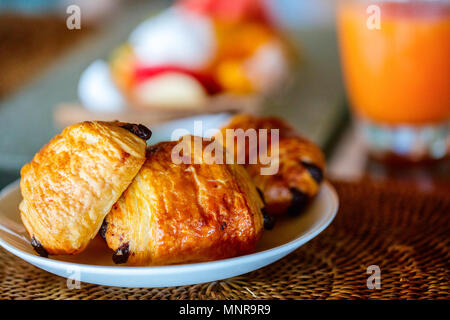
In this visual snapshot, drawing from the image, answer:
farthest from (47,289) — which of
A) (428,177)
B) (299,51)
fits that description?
(299,51)

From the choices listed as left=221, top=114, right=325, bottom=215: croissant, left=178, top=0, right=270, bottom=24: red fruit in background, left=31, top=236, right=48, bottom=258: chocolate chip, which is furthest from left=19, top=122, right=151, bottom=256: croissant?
left=178, top=0, right=270, bottom=24: red fruit in background

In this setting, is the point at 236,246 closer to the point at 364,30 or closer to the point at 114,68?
the point at 364,30

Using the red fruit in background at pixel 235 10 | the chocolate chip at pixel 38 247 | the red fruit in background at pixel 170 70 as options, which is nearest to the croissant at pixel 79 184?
the chocolate chip at pixel 38 247

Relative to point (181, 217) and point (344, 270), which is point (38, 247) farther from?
point (344, 270)

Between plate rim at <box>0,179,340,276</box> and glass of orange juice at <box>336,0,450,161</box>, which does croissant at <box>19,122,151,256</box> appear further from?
glass of orange juice at <box>336,0,450,161</box>

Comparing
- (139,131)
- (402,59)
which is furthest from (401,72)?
(139,131)

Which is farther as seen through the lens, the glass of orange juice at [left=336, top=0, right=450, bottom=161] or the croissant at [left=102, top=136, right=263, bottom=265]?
the glass of orange juice at [left=336, top=0, right=450, bottom=161]

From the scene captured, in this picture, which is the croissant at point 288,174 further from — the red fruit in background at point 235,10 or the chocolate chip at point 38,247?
the red fruit in background at point 235,10
